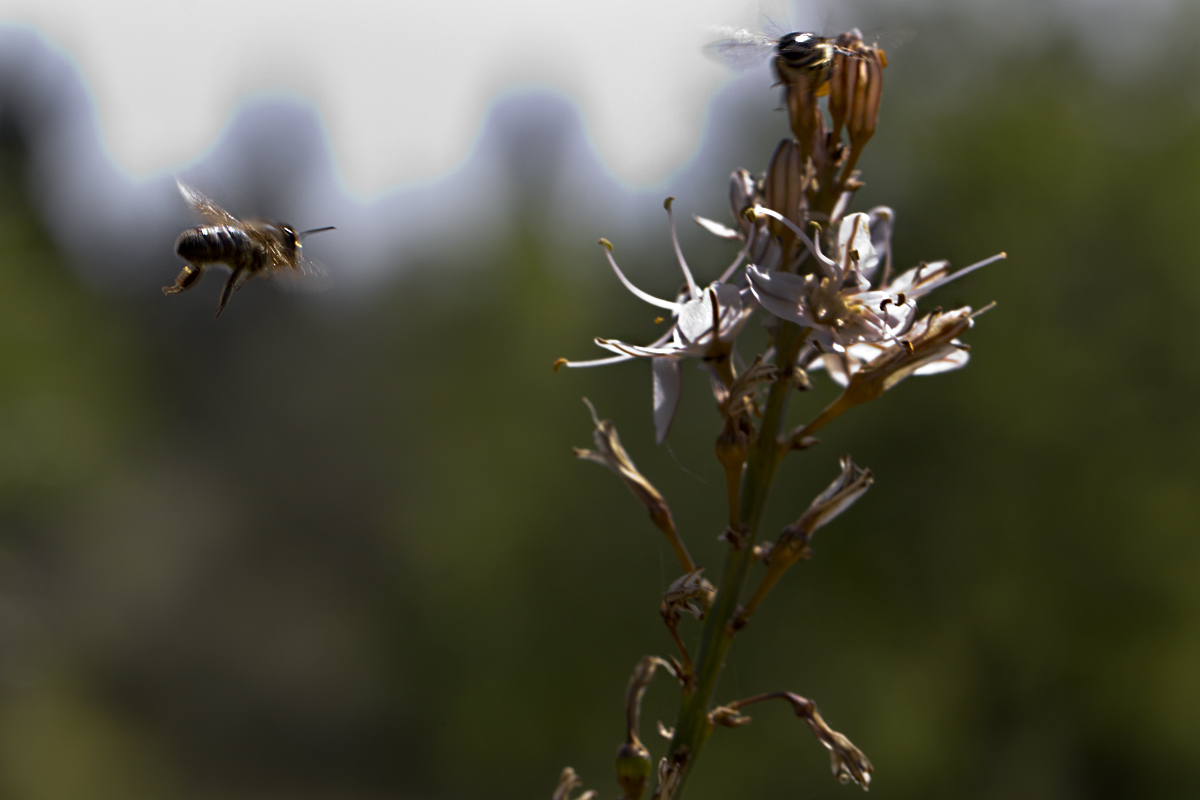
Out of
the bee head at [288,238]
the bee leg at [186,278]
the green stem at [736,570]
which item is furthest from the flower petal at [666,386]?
the bee leg at [186,278]

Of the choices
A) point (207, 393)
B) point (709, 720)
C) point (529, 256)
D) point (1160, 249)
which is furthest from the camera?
point (207, 393)

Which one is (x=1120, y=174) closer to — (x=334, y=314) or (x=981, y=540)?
(x=981, y=540)

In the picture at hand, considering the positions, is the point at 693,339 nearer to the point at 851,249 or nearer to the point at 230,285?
the point at 851,249

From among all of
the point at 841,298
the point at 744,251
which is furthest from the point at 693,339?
the point at 841,298

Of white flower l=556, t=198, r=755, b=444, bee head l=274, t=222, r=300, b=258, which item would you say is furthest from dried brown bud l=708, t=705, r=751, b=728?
bee head l=274, t=222, r=300, b=258

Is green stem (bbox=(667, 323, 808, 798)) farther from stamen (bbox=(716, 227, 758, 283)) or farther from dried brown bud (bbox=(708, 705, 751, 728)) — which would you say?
stamen (bbox=(716, 227, 758, 283))

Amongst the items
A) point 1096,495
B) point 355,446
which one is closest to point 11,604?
point 355,446
